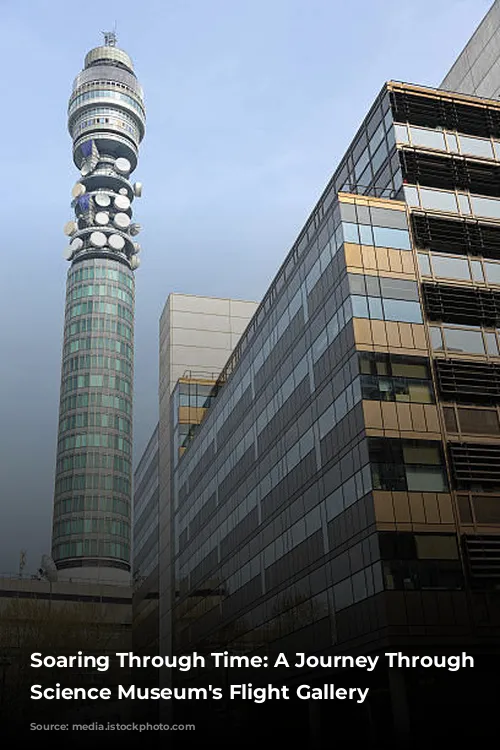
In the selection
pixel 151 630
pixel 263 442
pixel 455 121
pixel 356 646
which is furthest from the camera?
pixel 151 630

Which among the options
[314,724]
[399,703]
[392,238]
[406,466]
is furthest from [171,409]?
[399,703]

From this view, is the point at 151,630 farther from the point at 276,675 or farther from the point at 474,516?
the point at 474,516

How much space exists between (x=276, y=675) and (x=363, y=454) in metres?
19.7

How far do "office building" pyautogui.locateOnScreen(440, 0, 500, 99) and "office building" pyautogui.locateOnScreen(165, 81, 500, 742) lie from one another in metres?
10.6

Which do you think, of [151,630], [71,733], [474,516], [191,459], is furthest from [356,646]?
[151,630]

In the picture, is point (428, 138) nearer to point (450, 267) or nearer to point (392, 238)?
point (392, 238)

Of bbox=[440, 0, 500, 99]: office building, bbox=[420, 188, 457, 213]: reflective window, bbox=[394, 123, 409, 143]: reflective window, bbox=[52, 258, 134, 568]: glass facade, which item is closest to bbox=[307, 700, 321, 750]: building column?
bbox=[420, 188, 457, 213]: reflective window

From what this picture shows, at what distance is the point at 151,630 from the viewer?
97.2 m

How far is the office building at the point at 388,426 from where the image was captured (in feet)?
133

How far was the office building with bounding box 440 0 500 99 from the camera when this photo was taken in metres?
63.5

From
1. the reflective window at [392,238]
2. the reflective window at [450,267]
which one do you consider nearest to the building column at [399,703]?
the reflective window at [450,267]

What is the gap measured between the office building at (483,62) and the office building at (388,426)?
10568mm

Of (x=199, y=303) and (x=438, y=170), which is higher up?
(x=199, y=303)

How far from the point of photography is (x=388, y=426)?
43.6 metres
